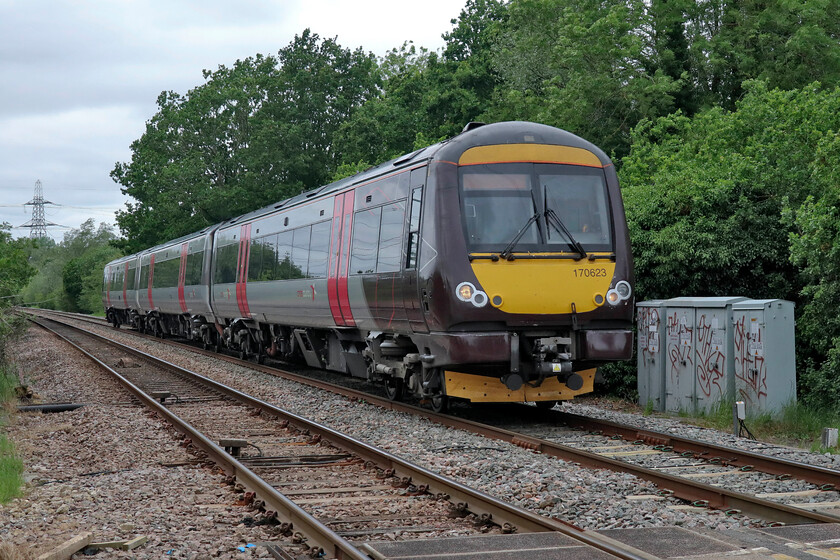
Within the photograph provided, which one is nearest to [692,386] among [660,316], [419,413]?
[660,316]

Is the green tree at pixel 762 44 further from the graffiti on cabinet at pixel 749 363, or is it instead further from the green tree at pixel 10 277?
the green tree at pixel 10 277

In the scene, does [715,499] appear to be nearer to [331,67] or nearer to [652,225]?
[652,225]

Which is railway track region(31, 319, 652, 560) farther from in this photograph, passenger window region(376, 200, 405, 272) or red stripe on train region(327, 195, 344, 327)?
red stripe on train region(327, 195, 344, 327)

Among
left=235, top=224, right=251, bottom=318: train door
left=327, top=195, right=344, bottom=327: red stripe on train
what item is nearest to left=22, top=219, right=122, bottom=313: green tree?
left=235, top=224, right=251, bottom=318: train door

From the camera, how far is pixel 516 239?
9547 millimetres

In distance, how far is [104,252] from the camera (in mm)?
82312

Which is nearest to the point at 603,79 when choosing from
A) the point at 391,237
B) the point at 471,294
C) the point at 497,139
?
the point at 391,237

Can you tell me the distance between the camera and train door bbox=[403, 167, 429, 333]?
9.95m

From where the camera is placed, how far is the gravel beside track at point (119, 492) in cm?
545

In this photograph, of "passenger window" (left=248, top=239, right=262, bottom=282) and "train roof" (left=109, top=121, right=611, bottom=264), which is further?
"passenger window" (left=248, top=239, right=262, bottom=282)

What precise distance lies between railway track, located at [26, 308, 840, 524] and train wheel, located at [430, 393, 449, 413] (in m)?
0.20

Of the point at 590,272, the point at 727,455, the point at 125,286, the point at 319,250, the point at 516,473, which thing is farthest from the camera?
the point at 125,286

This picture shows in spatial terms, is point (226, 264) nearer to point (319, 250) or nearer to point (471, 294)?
point (319, 250)

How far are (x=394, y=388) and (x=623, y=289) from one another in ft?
11.9
